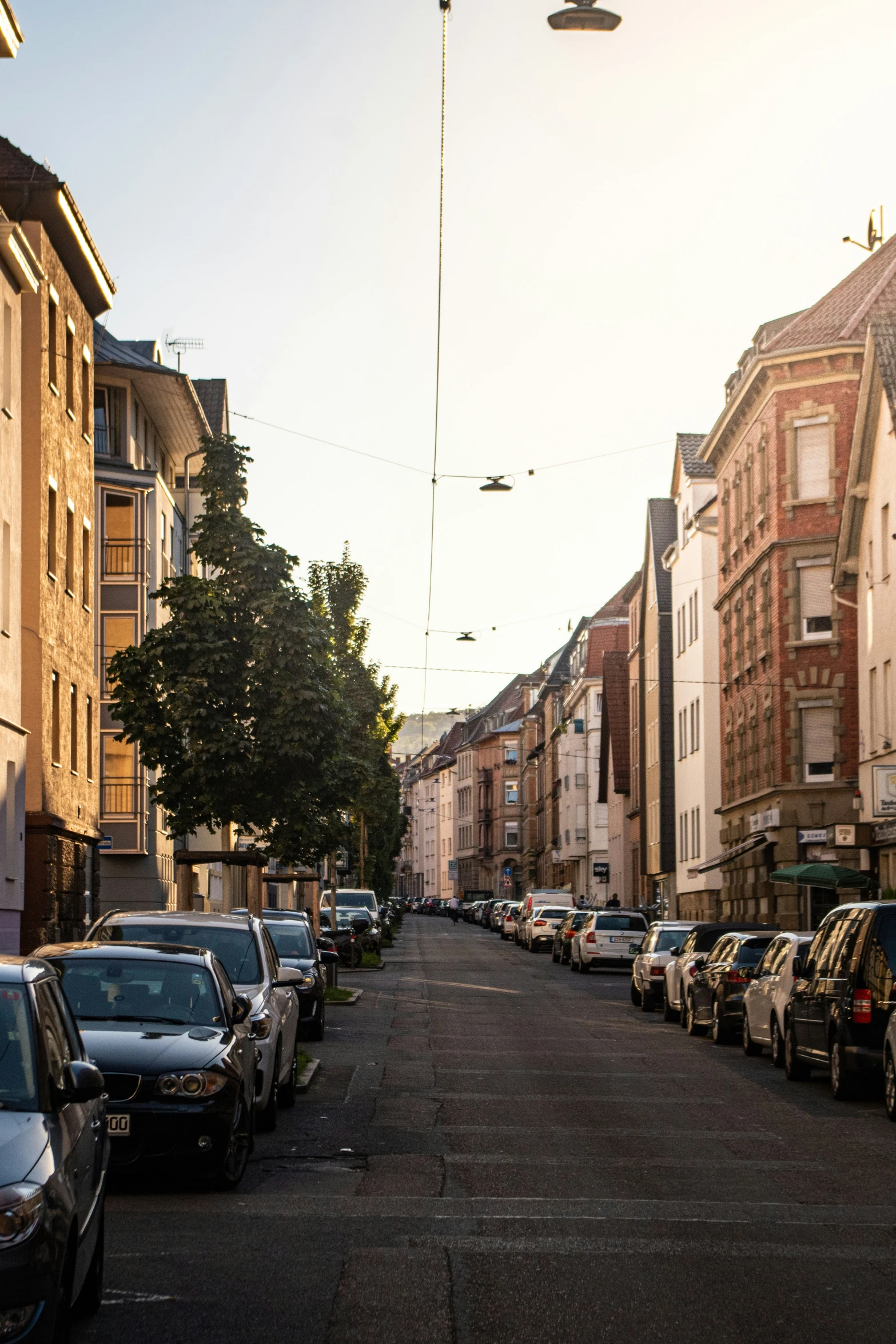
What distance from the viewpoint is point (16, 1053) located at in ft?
23.3

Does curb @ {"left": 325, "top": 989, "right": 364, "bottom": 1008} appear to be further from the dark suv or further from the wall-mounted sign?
the dark suv

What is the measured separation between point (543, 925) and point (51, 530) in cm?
3261

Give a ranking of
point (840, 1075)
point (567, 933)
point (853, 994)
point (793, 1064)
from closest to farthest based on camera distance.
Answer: point (853, 994)
point (840, 1075)
point (793, 1064)
point (567, 933)

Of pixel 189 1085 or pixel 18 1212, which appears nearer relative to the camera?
pixel 18 1212

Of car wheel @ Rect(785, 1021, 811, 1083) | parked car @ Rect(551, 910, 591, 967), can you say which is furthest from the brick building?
car wheel @ Rect(785, 1021, 811, 1083)

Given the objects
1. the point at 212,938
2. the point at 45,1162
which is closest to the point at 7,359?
the point at 212,938

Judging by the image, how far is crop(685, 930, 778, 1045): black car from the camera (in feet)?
79.8

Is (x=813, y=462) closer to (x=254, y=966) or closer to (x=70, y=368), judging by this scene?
(x=70, y=368)

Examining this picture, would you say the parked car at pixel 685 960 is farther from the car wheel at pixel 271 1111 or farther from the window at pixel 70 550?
the window at pixel 70 550

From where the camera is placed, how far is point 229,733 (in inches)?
1025

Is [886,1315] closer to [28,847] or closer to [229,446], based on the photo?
[229,446]

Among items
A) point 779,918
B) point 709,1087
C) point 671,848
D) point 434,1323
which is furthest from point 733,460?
point 434,1323

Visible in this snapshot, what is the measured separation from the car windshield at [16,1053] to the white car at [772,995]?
13.5m

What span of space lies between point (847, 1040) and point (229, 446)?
13.1 m
